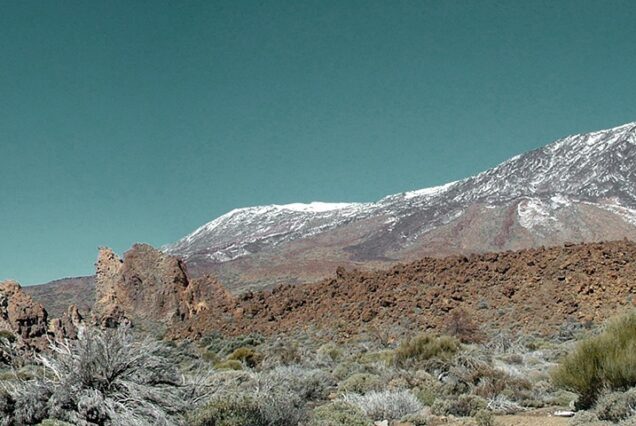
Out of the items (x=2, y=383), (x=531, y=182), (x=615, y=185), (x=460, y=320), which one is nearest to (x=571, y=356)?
(x=2, y=383)

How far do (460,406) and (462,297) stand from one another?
1574 centimetres

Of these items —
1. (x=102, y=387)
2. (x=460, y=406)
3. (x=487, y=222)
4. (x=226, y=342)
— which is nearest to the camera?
(x=102, y=387)

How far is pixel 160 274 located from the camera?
29.7 meters

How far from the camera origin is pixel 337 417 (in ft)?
24.3

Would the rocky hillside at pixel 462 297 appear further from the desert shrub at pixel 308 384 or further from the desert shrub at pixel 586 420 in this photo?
the desert shrub at pixel 586 420

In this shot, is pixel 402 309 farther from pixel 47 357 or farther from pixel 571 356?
pixel 47 357

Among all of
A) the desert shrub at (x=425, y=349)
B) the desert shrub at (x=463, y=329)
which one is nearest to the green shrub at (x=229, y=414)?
the desert shrub at (x=425, y=349)

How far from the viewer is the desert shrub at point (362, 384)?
10664mm

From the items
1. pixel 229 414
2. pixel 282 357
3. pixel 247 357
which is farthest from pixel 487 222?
pixel 229 414

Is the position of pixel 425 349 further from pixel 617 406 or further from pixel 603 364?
pixel 617 406

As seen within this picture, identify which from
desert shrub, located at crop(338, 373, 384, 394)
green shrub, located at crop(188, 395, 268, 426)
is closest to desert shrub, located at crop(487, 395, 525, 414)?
desert shrub, located at crop(338, 373, 384, 394)

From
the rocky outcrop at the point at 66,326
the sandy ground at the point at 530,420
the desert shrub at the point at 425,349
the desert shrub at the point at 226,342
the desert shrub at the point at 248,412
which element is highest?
the rocky outcrop at the point at 66,326

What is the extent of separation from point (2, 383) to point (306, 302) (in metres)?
22.8

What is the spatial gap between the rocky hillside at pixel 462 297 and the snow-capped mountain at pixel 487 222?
132ft
